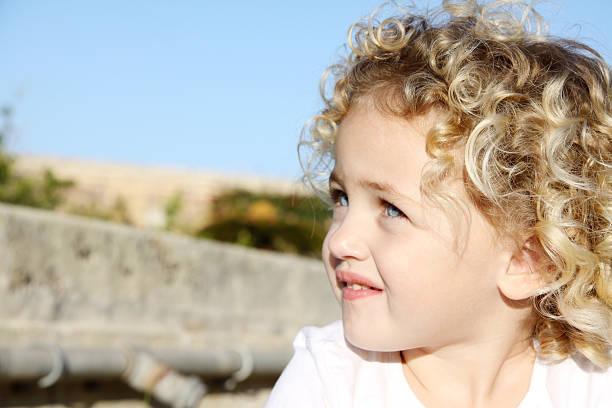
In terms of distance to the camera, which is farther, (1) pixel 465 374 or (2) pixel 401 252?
(1) pixel 465 374

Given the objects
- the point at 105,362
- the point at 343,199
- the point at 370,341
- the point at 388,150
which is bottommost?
the point at 105,362

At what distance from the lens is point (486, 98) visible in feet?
5.62

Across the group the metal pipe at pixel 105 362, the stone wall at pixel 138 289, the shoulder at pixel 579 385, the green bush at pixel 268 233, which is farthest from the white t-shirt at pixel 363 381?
the green bush at pixel 268 233

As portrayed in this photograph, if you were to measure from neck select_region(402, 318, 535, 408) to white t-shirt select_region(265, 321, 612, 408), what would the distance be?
0.04 meters

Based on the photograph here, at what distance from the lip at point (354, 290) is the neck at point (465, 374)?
0.26 meters

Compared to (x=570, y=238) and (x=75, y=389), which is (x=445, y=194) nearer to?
(x=570, y=238)

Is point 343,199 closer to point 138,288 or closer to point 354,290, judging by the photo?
point 354,290

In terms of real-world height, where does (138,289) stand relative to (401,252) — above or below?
below

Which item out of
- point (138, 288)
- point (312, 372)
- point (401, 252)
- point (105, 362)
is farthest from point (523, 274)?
point (138, 288)

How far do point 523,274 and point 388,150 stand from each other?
48 centimetres

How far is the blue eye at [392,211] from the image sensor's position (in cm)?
171

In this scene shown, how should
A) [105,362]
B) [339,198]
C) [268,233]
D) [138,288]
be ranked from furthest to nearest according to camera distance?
[268,233], [138,288], [105,362], [339,198]

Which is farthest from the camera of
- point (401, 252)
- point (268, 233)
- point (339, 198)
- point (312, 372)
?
point (268, 233)

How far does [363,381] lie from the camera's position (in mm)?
1828
